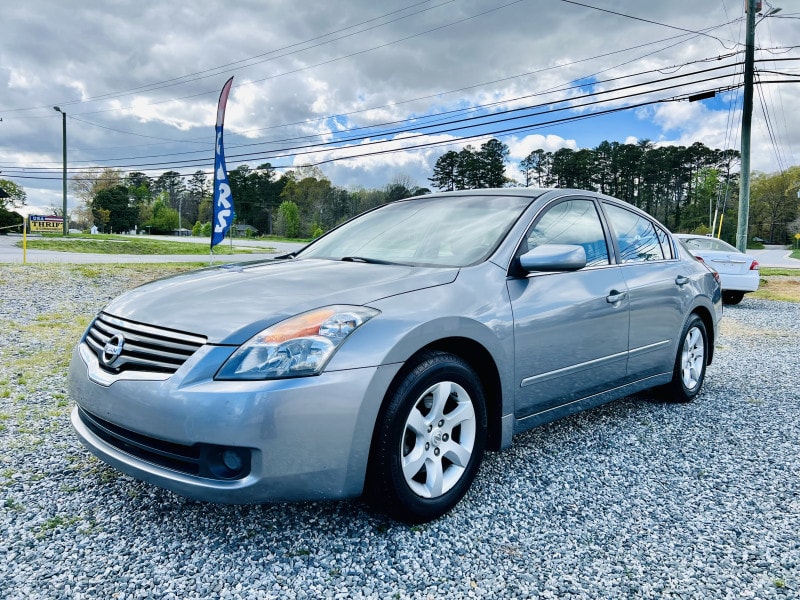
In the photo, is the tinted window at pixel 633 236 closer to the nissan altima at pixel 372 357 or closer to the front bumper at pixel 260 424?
the nissan altima at pixel 372 357

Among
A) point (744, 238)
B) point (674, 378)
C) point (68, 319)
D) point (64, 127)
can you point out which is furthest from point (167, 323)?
point (64, 127)

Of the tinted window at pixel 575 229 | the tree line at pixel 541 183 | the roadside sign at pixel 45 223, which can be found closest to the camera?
the tinted window at pixel 575 229

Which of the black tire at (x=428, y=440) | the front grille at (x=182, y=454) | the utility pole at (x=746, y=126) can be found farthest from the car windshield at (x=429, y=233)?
the utility pole at (x=746, y=126)

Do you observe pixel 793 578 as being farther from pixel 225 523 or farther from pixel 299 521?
pixel 225 523

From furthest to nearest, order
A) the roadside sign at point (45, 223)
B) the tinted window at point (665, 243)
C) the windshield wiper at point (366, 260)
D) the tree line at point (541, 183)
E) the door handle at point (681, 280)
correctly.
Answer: the tree line at point (541, 183)
the roadside sign at point (45, 223)
the tinted window at point (665, 243)
the door handle at point (681, 280)
the windshield wiper at point (366, 260)

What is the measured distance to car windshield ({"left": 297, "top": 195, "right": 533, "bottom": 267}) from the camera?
119 inches

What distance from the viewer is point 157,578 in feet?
6.69

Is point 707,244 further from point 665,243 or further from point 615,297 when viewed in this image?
point 615,297

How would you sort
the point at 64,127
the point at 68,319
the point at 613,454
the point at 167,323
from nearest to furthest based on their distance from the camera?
the point at 167,323
the point at 613,454
the point at 68,319
the point at 64,127

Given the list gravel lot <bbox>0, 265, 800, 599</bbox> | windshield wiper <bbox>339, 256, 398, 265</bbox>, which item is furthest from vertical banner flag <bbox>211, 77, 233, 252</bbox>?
windshield wiper <bbox>339, 256, 398, 265</bbox>

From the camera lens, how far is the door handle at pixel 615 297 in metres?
3.39

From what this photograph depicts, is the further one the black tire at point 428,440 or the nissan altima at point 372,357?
the black tire at point 428,440

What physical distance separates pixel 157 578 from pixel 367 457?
875 millimetres

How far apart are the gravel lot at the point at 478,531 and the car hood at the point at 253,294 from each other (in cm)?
89
